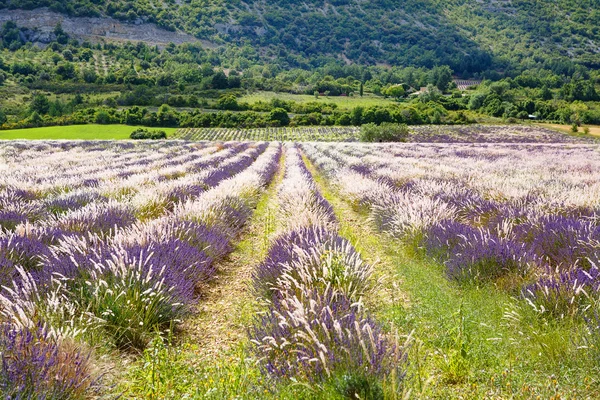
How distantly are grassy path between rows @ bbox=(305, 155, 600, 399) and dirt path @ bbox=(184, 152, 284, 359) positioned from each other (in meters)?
1.36

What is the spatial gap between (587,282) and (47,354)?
152 inches

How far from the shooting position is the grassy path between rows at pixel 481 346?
7.27ft

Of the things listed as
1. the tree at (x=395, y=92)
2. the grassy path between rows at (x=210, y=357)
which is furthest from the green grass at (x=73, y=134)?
the tree at (x=395, y=92)

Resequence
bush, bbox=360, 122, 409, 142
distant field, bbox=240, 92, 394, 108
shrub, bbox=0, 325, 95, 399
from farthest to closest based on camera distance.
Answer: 1. distant field, bbox=240, 92, 394, 108
2. bush, bbox=360, 122, 409, 142
3. shrub, bbox=0, 325, 95, 399

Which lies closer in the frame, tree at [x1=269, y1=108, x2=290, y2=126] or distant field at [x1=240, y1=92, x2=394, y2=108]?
tree at [x1=269, y1=108, x2=290, y2=126]

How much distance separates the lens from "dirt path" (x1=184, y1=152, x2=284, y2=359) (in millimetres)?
3316

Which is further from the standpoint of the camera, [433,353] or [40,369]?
[433,353]

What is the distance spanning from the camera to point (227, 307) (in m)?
4.14

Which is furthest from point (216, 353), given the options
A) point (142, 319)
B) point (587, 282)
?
point (587, 282)

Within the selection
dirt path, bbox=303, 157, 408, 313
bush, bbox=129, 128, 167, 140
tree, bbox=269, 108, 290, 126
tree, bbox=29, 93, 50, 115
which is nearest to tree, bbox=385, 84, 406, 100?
tree, bbox=269, 108, 290, 126

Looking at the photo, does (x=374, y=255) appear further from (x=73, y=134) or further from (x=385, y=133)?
(x=73, y=134)

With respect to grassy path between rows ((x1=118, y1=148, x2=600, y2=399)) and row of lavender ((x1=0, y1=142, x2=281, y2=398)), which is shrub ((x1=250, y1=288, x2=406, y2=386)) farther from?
row of lavender ((x1=0, y1=142, x2=281, y2=398))

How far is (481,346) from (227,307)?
260cm

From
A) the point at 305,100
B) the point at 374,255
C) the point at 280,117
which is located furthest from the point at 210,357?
the point at 305,100
